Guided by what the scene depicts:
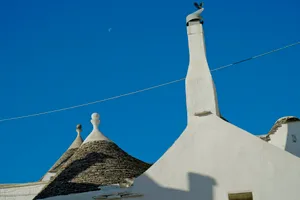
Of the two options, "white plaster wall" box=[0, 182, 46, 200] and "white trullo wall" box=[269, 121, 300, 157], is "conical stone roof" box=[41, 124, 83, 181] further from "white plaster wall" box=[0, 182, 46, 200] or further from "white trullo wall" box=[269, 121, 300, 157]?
"white trullo wall" box=[269, 121, 300, 157]

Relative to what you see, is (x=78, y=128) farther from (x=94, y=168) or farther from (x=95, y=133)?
(x=94, y=168)

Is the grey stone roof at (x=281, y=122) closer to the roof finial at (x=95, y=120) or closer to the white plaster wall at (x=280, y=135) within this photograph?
the white plaster wall at (x=280, y=135)

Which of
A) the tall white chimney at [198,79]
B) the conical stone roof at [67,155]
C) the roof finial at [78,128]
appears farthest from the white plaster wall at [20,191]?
the tall white chimney at [198,79]

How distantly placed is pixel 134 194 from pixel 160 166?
759 mm

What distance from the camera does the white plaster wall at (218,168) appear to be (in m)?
9.26

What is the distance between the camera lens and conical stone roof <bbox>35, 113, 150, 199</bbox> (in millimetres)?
14281

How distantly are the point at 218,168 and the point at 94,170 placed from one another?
624 centimetres

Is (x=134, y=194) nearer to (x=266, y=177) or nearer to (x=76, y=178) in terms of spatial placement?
(x=266, y=177)

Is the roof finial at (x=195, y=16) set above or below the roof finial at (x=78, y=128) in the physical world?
below

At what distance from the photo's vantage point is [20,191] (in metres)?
21.4

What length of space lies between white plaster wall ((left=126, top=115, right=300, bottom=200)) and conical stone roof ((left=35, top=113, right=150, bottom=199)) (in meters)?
4.16

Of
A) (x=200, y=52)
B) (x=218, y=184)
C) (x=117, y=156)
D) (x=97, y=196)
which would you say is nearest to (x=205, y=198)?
(x=218, y=184)

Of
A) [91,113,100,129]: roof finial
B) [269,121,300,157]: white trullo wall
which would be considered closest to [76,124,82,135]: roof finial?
[91,113,100,129]: roof finial

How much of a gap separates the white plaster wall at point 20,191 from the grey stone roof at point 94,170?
207 inches
